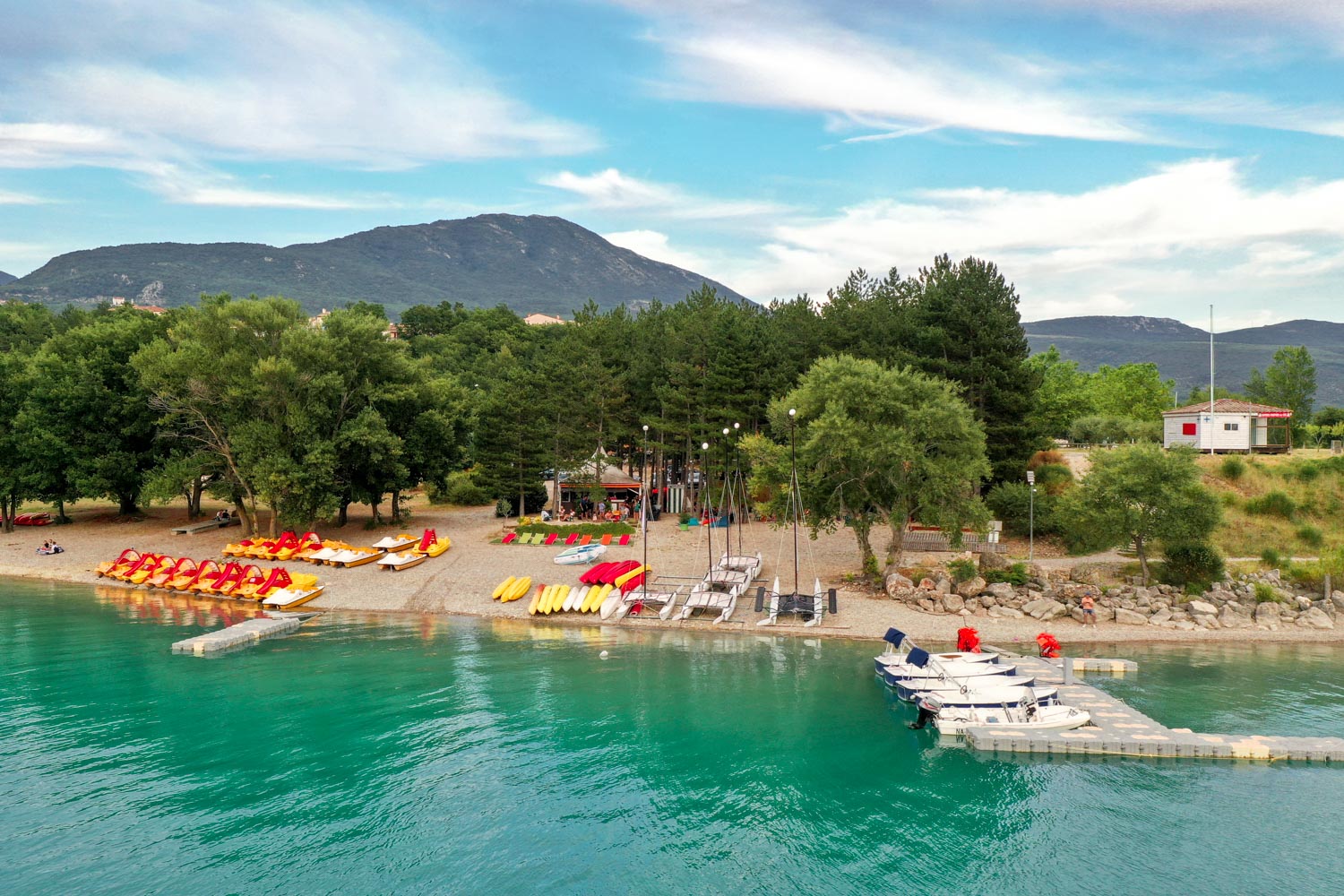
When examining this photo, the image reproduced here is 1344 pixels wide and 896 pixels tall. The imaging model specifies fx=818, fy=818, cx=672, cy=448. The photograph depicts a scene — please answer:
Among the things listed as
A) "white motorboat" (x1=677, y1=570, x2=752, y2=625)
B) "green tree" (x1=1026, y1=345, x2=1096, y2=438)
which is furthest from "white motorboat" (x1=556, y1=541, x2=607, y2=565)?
"green tree" (x1=1026, y1=345, x2=1096, y2=438)

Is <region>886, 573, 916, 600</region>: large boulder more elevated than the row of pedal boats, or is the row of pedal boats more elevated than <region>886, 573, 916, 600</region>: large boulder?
<region>886, 573, 916, 600</region>: large boulder

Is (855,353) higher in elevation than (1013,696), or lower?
higher

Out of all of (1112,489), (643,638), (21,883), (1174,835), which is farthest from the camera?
(1112,489)

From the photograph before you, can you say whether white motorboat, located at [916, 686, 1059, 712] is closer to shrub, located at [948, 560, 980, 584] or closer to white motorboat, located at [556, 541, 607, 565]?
shrub, located at [948, 560, 980, 584]

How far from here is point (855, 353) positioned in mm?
49125

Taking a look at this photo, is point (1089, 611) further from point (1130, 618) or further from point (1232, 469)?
point (1232, 469)

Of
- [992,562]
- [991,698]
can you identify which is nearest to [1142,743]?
[991,698]

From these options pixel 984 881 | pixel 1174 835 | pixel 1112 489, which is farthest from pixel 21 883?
pixel 1112 489

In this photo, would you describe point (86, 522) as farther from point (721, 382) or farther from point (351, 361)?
point (721, 382)

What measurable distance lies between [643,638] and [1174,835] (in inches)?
745

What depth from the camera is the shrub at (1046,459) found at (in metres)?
49.9

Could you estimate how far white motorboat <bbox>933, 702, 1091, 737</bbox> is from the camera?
21672 mm

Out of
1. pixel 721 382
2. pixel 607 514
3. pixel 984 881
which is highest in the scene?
pixel 721 382

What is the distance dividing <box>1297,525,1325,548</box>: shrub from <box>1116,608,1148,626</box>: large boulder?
58.2 feet
